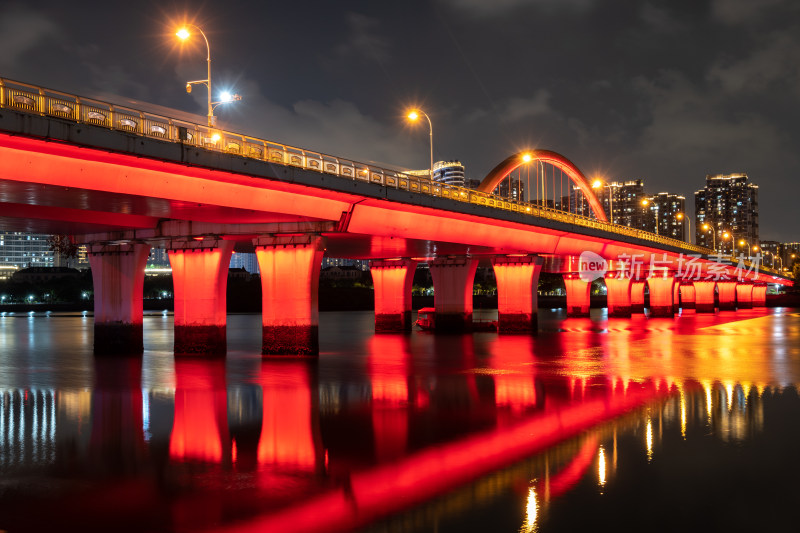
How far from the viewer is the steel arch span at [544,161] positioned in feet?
235

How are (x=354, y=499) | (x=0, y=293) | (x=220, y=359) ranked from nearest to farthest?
(x=354, y=499), (x=220, y=359), (x=0, y=293)

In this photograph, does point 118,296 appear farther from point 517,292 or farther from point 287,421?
point 517,292

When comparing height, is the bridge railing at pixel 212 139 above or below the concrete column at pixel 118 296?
above

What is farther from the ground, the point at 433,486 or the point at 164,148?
the point at 164,148

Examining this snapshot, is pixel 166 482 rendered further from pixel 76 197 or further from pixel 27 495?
pixel 76 197

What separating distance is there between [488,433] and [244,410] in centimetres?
821

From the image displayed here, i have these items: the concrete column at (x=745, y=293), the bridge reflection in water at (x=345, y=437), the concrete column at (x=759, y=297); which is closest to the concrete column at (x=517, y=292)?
the bridge reflection in water at (x=345, y=437)

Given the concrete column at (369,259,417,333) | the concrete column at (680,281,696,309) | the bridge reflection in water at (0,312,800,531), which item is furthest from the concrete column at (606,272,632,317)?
the bridge reflection in water at (0,312,800,531)

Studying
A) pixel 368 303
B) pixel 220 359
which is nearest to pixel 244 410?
pixel 220 359

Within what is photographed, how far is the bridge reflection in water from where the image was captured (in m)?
12.1

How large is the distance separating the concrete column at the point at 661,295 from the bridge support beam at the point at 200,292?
7635 centimetres

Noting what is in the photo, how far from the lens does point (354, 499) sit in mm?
12484

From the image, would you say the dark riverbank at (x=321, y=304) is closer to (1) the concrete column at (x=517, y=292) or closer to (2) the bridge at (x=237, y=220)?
(2) the bridge at (x=237, y=220)

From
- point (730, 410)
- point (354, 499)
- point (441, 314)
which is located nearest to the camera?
point (354, 499)
